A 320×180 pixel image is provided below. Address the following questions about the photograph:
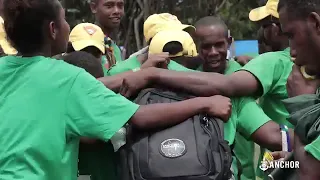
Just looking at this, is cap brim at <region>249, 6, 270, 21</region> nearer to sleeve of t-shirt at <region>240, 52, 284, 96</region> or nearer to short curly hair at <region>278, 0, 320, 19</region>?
sleeve of t-shirt at <region>240, 52, 284, 96</region>

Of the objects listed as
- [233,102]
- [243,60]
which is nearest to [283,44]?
[233,102]

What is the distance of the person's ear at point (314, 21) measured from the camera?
6.19ft

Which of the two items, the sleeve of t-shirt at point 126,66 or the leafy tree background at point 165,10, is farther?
the leafy tree background at point 165,10

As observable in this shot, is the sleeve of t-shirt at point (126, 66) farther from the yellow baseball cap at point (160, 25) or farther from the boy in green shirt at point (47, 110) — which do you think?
the boy in green shirt at point (47, 110)

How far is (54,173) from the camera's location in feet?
7.25

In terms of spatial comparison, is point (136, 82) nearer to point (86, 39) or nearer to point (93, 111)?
point (93, 111)

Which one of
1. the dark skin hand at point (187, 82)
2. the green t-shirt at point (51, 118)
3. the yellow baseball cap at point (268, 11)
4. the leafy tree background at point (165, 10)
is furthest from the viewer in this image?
the leafy tree background at point (165, 10)

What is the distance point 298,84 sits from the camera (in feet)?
8.51

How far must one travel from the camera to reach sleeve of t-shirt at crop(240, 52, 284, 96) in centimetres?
267

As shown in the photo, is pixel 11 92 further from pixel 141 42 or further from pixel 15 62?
pixel 141 42

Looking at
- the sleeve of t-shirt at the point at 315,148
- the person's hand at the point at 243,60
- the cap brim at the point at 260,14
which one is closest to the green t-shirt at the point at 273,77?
the cap brim at the point at 260,14

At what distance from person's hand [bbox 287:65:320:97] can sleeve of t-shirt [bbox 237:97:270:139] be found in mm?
170

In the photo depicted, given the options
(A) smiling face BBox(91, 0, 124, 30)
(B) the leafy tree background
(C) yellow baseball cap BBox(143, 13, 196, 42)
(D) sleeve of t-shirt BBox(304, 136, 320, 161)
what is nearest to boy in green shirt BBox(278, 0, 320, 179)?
(D) sleeve of t-shirt BBox(304, 136, 320, 161)

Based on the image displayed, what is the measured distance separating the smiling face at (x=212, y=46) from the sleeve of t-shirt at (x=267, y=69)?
847 mm
